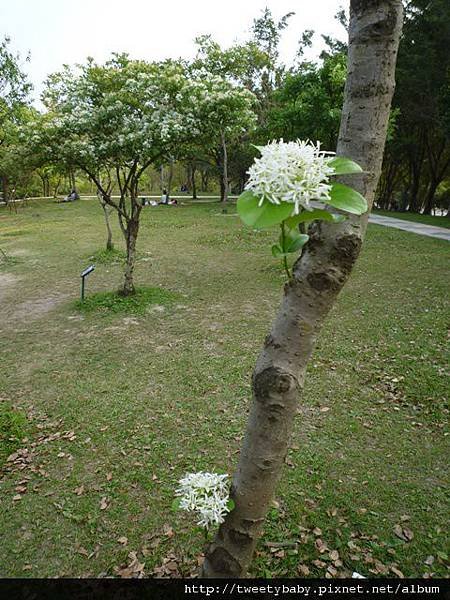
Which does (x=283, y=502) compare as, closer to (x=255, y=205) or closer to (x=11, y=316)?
(x=255, y=205)

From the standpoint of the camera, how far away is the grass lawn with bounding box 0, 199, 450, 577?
10.1 ft

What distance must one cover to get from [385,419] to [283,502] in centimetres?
179

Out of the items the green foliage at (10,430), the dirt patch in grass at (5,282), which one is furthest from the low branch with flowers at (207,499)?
the dirt patch in grass at (5,282)

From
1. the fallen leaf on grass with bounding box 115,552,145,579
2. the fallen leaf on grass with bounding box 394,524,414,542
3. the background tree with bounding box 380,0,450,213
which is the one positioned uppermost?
the background tree with bounding box 380,0,450,213

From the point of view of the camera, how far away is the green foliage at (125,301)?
816cm

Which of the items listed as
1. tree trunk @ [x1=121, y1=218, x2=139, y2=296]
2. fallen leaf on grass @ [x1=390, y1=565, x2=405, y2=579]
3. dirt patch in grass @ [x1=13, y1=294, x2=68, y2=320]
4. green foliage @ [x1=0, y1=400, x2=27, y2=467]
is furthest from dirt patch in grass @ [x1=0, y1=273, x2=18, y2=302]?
fallen leaf on grass @ [x1=390, y1=565, x2=405, y2=579]

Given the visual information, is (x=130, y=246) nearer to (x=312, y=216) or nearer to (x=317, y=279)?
(x=317, y=279)

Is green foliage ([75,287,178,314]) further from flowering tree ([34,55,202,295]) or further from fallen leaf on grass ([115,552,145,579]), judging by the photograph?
fallen leaf on grass ([115,552,145,579])

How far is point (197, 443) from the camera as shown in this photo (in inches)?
167

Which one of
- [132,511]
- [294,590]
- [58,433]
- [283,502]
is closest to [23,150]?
[58,433]

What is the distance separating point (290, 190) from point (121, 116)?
723cm

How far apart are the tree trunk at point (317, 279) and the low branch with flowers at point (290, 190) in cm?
29

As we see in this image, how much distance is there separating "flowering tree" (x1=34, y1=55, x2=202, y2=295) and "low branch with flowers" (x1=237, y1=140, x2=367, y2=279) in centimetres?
638

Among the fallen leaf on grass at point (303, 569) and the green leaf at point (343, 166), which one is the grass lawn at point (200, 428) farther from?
the green leaf at point (343, 166)
